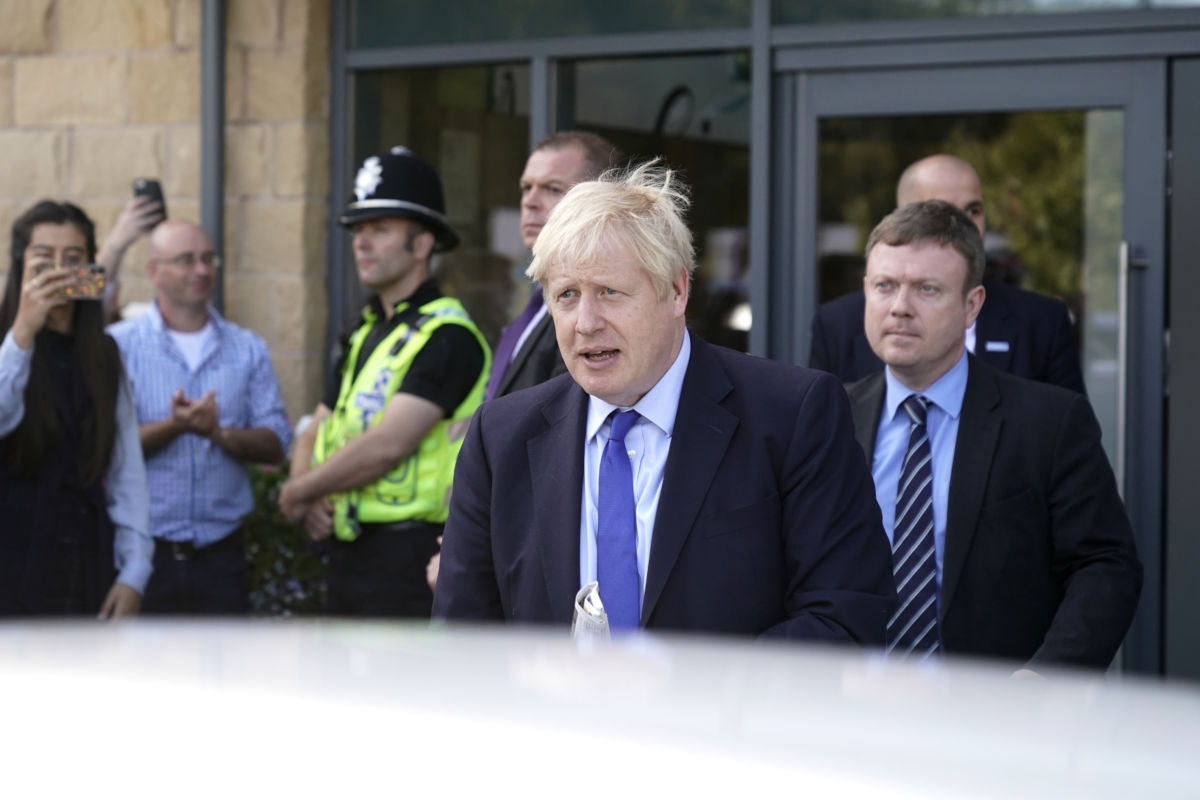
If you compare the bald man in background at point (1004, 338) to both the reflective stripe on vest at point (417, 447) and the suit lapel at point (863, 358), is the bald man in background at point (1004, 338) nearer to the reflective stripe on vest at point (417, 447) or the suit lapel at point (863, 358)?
the suit lapel at point (863, 358)

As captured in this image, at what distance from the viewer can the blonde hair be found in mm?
2803

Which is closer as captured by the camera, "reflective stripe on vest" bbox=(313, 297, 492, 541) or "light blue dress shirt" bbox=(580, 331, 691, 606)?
"light blue dress shirt" bbox=(580, 331, 691, 606)

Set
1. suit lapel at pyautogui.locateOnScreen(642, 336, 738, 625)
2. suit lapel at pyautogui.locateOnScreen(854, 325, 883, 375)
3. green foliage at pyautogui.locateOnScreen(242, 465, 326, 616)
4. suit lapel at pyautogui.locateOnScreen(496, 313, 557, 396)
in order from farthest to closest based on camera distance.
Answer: green foliage at pyautogui.locateOnScreen(242, 465, 326, 616) < suit lapel at pyautogui.locateOnScreen(854, 325, 883, 375) < suit lapel at pyautogui.locateOnScreen(496, 313, 557, 396) < suit lapel at pyautogui.locateOnScreen(642, 336, 738, 625)

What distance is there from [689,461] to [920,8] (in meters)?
3.78

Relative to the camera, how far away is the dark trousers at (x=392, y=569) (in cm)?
495

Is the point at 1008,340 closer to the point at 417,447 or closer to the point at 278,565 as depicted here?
the point at 417,447

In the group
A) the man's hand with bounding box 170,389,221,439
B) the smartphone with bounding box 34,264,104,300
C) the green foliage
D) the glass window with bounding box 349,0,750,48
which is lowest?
the green foliage

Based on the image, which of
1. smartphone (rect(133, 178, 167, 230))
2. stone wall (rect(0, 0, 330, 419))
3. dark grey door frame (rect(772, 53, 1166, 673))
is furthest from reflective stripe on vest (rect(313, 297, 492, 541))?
dark grey door frame (rect(772, 53, 1166, 673))

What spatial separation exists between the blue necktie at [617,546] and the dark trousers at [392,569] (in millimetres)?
2221

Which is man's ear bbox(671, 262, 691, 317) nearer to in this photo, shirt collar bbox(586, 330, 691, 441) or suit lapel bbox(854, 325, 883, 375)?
shirt collar bbox(586, 330, 691, 441)

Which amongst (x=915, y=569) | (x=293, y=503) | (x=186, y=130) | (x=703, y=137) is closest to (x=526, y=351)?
(x=915, y=569)

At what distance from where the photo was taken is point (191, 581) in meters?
5.54

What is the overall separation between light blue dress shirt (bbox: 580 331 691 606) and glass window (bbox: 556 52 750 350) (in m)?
3.54

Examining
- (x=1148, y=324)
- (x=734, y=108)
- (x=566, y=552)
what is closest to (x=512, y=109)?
(x=734, y=108)
